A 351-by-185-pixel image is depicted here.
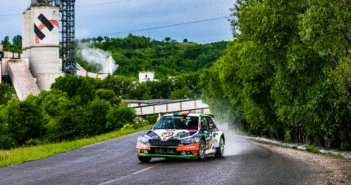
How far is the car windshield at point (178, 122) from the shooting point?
15.6 meters

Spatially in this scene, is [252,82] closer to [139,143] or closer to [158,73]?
[139,143]

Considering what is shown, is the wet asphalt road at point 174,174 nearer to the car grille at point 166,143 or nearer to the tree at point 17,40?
the car grille at point 166,143

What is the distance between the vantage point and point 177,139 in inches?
572

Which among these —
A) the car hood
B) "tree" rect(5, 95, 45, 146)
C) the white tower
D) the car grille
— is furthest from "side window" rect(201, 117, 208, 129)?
the white tower

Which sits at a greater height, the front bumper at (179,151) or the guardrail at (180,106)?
the guardrail at (180,106)

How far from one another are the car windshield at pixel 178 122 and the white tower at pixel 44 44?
271ft

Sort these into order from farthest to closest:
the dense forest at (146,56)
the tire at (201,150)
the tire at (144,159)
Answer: the dense forest at (146,56) < the tire at (144,159) < the tire at (201,150)

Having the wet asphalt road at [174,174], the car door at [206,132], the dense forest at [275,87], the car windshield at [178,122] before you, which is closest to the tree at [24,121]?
the dense forest at [275,87]

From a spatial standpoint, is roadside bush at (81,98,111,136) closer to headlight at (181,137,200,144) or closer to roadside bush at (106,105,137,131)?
roadside bush at (106,105,137,131)

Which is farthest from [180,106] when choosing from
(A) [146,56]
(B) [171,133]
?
(A) [146,56]

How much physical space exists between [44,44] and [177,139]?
85.2m

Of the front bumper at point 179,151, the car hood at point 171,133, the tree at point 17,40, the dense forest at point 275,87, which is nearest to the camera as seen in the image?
the front bumper at point 179,151

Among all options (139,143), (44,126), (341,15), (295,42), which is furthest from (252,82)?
(44,126)

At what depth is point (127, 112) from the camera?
6172 cm
